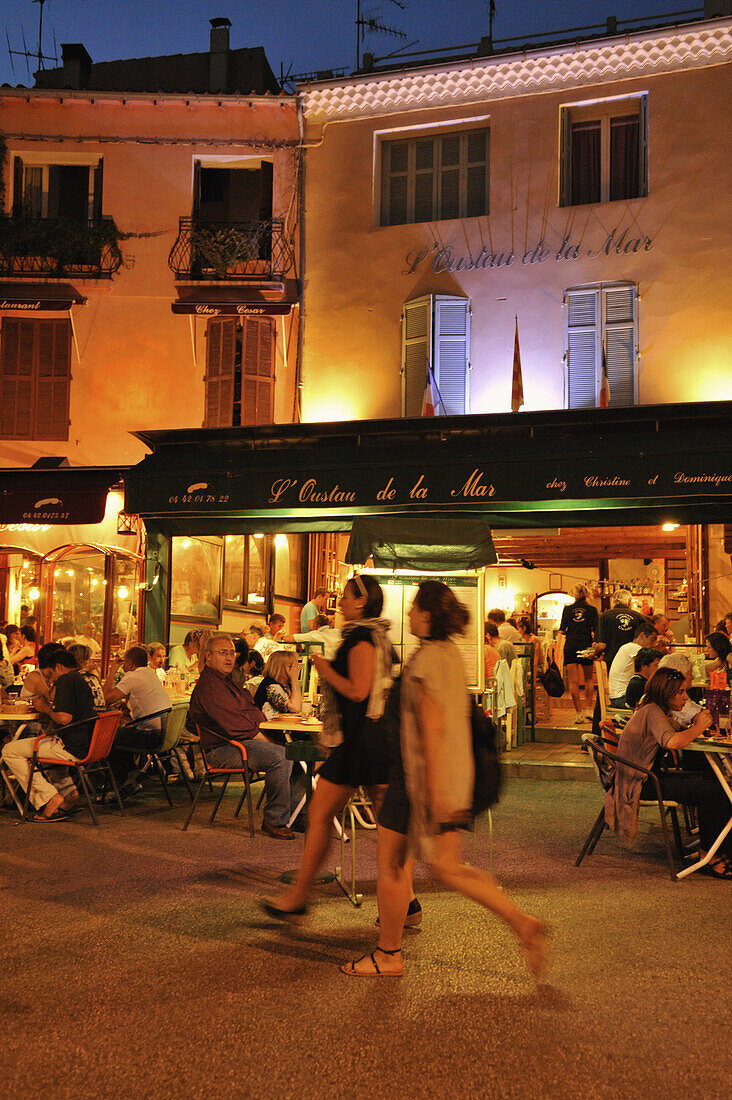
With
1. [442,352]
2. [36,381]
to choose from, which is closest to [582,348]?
[442,352]

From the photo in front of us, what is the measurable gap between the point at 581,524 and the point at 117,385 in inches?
289

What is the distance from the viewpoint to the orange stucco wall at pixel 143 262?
15.6 meters

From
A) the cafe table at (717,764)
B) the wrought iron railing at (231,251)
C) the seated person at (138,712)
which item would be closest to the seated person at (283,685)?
the seated person at (138,712)

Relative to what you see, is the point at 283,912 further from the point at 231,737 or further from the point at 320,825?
the point at 231,737

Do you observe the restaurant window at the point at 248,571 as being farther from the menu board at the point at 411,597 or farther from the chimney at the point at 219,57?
the chimney at the point at 219,57

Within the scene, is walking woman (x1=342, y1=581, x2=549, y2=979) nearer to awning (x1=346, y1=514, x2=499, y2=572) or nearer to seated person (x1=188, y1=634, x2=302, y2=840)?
seated person (x1=188, y1=634, x2=302, y2=840)

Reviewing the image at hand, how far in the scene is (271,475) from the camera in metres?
13.8

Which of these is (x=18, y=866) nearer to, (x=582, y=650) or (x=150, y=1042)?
(x=150, y=1042)

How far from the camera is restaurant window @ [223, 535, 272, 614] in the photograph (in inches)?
628

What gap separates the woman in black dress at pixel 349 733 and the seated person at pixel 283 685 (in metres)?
3.03

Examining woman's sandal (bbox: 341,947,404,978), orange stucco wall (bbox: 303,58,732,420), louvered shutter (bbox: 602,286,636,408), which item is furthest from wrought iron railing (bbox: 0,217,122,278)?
woman's sandal (bbox: 341,947,404,978)

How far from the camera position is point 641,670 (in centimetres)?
934

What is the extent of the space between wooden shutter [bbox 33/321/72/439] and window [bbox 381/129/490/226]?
5.21 m

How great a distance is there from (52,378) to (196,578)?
3791 mm
